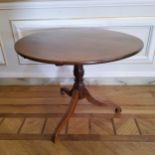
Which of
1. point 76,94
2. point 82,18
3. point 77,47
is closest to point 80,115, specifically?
point 76,94

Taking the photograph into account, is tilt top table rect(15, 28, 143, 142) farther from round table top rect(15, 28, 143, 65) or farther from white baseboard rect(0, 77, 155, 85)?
white baseboard rect(0, 77, 155, 85)

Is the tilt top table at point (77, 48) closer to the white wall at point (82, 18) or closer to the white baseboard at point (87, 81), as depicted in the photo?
the white wall at point (82, 18)

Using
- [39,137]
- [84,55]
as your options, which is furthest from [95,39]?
[39,137]

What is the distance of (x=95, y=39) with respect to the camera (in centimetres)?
108

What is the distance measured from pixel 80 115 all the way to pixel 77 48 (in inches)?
23.5

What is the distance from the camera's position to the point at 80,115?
4.50ft

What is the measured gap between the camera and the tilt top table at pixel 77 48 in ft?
2.78

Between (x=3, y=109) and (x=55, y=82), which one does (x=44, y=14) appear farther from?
(x=3, y=109)

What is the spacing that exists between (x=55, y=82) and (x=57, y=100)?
282 mm

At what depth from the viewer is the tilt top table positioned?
0.85 meters

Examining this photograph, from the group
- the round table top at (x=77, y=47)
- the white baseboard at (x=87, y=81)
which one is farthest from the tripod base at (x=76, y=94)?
the white baseboard at (x=87, y=81)

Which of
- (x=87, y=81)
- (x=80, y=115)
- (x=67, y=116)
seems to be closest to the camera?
(x=67, y=116)

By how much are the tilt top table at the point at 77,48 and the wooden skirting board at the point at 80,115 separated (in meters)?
0.17

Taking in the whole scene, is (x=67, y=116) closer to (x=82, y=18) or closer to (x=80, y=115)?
(x=80, y=115)
